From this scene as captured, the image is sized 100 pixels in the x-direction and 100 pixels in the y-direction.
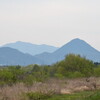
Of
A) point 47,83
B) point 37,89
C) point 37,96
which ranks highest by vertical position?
point 47,83

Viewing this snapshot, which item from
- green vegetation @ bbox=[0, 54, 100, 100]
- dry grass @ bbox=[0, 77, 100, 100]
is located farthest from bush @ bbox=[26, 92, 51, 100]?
dry grass @ bbox=[0, 77, 100, 100]

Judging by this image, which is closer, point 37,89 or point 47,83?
point 37,89

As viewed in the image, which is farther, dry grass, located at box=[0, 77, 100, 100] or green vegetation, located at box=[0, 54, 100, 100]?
green vegetation, located at box=[0, 54, 100, 100]

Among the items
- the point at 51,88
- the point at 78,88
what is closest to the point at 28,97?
the point at 51,88

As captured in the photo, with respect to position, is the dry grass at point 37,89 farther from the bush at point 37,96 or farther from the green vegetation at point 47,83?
the bush at point 37,96

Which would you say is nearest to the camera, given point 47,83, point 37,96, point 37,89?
point 37,96

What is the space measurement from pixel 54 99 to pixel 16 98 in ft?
9.11

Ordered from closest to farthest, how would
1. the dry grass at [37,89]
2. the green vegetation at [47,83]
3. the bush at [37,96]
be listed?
the dry grass at [37,89] → the bush at [37,96] → the green vegetation at [47,83]

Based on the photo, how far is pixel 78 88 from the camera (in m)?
28.4

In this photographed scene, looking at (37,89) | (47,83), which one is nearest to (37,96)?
(37,89)

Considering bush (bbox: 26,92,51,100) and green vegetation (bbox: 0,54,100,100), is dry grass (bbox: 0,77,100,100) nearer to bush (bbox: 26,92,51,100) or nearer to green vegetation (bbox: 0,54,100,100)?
green vegetation (bbox: 0,54,100,100)

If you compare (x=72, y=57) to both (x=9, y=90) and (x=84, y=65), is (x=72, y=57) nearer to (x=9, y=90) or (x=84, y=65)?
(x=84, y=65)

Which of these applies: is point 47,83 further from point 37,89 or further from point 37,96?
point 37,96

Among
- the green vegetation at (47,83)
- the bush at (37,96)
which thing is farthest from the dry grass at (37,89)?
the bush at (37,96)
